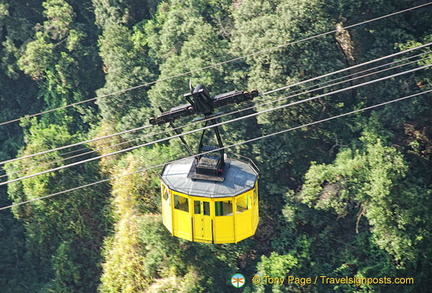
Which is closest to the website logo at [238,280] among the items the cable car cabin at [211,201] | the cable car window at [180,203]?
the cable car cabin at [211,201]

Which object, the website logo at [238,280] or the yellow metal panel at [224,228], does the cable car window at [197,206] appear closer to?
the yellow metal panel at [224,228]

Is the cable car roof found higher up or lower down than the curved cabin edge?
higher up

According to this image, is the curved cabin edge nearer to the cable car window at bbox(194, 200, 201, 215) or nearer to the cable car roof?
the cable car window at bbox(194, 200, 201, 215)

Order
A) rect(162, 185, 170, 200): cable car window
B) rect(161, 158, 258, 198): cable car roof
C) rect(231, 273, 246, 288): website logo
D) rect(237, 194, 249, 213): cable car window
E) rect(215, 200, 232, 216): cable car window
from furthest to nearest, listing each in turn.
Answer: rect(231, 273, 246, 288): website logo
rect(162, 185, 170, 200): cable car window
rect(237, 194, 249, 213): cable car window
rect(215, 200, 232, 216): cable car window
rect(161, 158, 258, 198): cable car roof

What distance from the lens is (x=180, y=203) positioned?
19.8 m

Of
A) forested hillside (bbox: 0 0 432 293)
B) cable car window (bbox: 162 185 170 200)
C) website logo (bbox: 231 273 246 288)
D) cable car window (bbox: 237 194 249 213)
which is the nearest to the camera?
cable car window (bbox: 237 194 249 213)

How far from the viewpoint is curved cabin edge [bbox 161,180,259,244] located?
61.8ft

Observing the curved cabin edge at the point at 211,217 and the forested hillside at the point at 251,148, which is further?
the forested hillside at the point at 251,148

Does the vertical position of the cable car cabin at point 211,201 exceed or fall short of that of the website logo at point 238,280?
it exceeds it

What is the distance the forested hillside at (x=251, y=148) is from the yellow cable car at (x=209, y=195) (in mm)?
5035

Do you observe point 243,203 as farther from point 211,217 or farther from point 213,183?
point 213,183

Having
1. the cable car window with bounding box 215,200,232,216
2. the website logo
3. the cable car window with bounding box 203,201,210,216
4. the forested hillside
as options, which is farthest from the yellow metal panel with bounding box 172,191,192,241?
the website logo

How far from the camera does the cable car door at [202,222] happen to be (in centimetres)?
1888

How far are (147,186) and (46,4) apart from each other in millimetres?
18269
